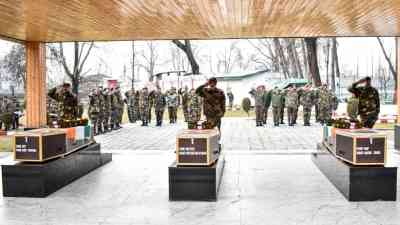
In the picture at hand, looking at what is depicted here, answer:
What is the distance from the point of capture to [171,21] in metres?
10.0

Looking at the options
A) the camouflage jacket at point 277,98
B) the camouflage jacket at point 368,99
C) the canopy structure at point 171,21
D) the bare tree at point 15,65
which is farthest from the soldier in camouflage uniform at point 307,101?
the bare tree at point 15,65

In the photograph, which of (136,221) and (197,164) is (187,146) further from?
(136,221)

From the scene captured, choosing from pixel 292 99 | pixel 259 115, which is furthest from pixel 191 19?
pixel 292 99

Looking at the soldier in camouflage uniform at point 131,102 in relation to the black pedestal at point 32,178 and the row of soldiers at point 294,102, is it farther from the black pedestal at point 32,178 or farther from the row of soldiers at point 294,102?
the black pedestal at point 32,178

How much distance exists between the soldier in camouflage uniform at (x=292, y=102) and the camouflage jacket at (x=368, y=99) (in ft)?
30.5

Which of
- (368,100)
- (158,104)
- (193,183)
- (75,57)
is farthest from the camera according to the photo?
(75,57)

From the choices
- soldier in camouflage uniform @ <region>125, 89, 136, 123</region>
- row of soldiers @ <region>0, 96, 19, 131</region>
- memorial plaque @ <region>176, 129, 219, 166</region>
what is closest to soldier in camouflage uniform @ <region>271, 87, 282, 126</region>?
soldier in camouflage uniform @ <region>125, 89, 136, 123</region>

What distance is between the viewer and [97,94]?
1661 cm

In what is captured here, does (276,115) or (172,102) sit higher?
(172,102)

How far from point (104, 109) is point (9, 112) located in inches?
178

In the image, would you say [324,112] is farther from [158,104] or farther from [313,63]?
[313,63]

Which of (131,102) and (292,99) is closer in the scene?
(292,99)

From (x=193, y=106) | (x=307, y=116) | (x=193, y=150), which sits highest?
(x=193, y=106)

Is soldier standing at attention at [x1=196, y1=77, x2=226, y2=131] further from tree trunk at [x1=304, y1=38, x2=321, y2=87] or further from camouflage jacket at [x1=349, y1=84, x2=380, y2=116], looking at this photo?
tree trunk at [x1=304, y1=38, x2=321, y2=87]
